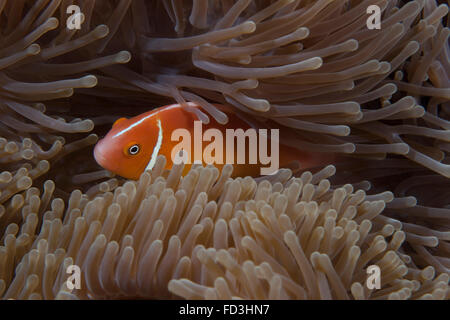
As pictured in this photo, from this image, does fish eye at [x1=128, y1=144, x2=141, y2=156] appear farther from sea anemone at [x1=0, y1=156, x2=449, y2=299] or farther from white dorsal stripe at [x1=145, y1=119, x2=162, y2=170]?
sea anemone at [x1=0, y1=156, x2=449, y2=299]

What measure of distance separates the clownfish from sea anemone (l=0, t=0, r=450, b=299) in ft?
0.17

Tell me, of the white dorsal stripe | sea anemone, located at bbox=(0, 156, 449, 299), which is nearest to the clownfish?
the white dorsal stripe

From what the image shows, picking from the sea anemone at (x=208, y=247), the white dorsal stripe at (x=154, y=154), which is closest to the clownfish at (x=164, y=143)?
the white dorsal stripe at (x=154, y=154)

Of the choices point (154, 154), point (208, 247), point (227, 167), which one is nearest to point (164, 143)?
point (154, 154)

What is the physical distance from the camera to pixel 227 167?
52.2 inches

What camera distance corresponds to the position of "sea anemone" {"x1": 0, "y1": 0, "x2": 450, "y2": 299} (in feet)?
3.57

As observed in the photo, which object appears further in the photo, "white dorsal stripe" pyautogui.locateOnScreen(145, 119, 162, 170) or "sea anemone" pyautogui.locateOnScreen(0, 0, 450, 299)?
"white dorsal stripe" pyautogui.locateOnScreen(145, 119, 162, 170)

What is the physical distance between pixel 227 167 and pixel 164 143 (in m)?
0.23

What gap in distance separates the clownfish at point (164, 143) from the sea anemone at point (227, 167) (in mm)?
51

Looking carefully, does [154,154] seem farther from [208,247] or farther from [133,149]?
[208,247]

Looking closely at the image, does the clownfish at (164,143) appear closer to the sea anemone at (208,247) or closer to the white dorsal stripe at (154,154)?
the white dorsal stripe at (154,154)
